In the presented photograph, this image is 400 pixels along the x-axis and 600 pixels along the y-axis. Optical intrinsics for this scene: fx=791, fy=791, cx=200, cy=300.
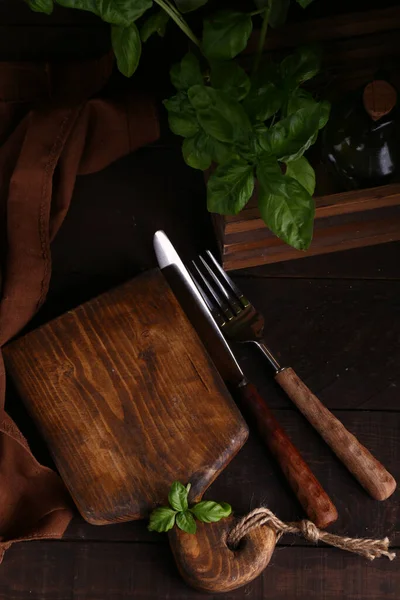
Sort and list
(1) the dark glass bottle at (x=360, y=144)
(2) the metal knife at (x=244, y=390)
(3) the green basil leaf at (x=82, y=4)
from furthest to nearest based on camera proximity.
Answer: (2) the metal knife at (x=244, y=390)
(1) the dark glass bottle at (x=360, y=144)
(3) the green basil leaf at (x=82, y=4)

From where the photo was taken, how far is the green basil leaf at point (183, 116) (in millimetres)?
804

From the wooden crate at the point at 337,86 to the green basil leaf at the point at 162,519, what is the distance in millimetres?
324

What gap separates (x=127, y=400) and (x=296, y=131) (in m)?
0.42

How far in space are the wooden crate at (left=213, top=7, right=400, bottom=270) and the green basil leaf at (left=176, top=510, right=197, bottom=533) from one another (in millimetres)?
323

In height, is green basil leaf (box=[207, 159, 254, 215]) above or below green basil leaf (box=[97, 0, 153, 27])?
below

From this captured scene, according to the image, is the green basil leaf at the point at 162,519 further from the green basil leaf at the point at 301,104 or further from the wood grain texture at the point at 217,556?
the green basil leaf at the point at 301,104

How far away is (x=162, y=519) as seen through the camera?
3.06ft

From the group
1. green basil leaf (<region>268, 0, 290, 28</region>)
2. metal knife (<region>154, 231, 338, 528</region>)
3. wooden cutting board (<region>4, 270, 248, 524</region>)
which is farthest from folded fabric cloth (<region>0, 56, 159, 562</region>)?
green basil leaf (<region>268, 0, 290, 28</region>)

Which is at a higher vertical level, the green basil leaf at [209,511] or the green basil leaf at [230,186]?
the green basil leaf at [230,186]

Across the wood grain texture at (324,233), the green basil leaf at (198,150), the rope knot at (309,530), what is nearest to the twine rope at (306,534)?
the rope knot at (309,530)

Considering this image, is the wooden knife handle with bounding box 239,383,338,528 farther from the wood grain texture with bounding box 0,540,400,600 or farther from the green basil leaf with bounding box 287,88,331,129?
the green basil leaf with bounding box 287,88,331,129

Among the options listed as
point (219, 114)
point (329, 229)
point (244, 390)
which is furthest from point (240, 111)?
point (244, 390)

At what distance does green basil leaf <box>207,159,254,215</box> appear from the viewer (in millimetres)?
777

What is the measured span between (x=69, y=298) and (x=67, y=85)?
0.28 meters
